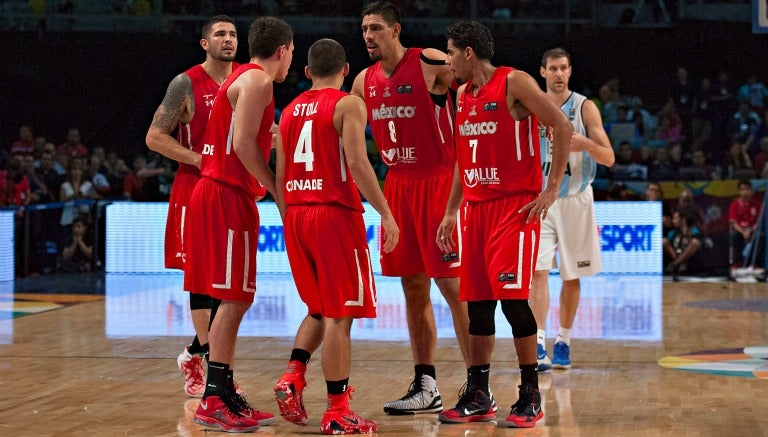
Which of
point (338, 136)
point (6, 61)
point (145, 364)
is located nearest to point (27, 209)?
point (6, 61)

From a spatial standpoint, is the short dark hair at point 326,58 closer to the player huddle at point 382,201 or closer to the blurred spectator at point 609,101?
the player huddle at point 382,201

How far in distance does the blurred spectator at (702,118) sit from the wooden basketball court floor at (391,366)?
6.23 m

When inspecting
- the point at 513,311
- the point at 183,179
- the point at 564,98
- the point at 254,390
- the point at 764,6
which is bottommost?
the point at 254,390

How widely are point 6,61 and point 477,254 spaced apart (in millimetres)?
16886

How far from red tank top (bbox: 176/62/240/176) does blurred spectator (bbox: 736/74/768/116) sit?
14074 millimetres

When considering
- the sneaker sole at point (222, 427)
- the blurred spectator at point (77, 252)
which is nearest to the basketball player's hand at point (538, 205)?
the sneaker sole at point (222, 427)

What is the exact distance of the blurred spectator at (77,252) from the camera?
16422 mm

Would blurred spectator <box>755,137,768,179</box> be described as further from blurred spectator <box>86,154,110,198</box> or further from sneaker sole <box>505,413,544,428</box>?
sneaker sole <box>505,413,544,428</box>

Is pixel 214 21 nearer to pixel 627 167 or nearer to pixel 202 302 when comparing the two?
pixel 202 302

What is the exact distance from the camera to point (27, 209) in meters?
15.6

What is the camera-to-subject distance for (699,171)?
54.7 feet

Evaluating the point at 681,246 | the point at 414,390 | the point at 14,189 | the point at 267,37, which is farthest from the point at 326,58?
the point at 14,189

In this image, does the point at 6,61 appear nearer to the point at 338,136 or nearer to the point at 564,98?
the point at 564,98

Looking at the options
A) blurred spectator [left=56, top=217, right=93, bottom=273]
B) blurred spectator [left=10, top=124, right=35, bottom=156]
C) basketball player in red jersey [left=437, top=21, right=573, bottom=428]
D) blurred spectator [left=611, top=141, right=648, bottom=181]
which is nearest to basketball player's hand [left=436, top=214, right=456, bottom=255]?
basketball player in red jersey [left=437, top=21, right=573, bottom=428]
